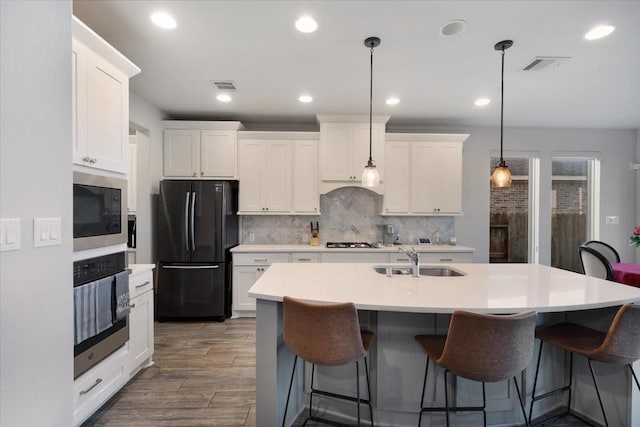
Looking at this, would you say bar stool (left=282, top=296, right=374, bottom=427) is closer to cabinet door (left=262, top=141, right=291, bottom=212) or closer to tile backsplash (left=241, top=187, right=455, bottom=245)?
cabinet door (left=262, top=141, right=291, bottom=212)

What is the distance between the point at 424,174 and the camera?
168 inches

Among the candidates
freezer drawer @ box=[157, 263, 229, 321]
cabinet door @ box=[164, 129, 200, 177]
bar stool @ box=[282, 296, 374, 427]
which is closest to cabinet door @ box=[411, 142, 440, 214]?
freezer drawer @ box=[157, 263, 229, 321]

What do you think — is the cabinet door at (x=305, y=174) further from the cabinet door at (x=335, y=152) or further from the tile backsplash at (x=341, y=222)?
the tile backsplash at (x=341, y=222)

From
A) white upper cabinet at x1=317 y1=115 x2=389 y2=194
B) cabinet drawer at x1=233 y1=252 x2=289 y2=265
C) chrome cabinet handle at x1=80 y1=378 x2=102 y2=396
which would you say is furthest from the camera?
white upper cabinet at x1=317 y1=115 x2=389 y2=194

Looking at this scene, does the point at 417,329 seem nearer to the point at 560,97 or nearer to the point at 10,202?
the point at 10,202

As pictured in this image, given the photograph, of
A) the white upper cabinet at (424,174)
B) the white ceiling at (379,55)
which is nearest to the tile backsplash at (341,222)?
the white upper cabinet at (424,174)

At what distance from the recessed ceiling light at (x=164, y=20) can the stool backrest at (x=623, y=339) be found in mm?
3159

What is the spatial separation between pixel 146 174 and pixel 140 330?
2.00 metres

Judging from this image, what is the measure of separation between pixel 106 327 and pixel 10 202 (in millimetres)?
1166

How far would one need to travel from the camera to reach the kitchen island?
1.64 metres

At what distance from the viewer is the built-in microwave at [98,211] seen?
1798mm

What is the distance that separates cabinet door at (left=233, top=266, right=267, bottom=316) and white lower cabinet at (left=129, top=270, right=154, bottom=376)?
1253mm

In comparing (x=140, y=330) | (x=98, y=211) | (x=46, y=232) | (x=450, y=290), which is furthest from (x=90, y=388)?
(x=450, y=290)

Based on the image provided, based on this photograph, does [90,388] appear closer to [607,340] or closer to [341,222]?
[607,340]
